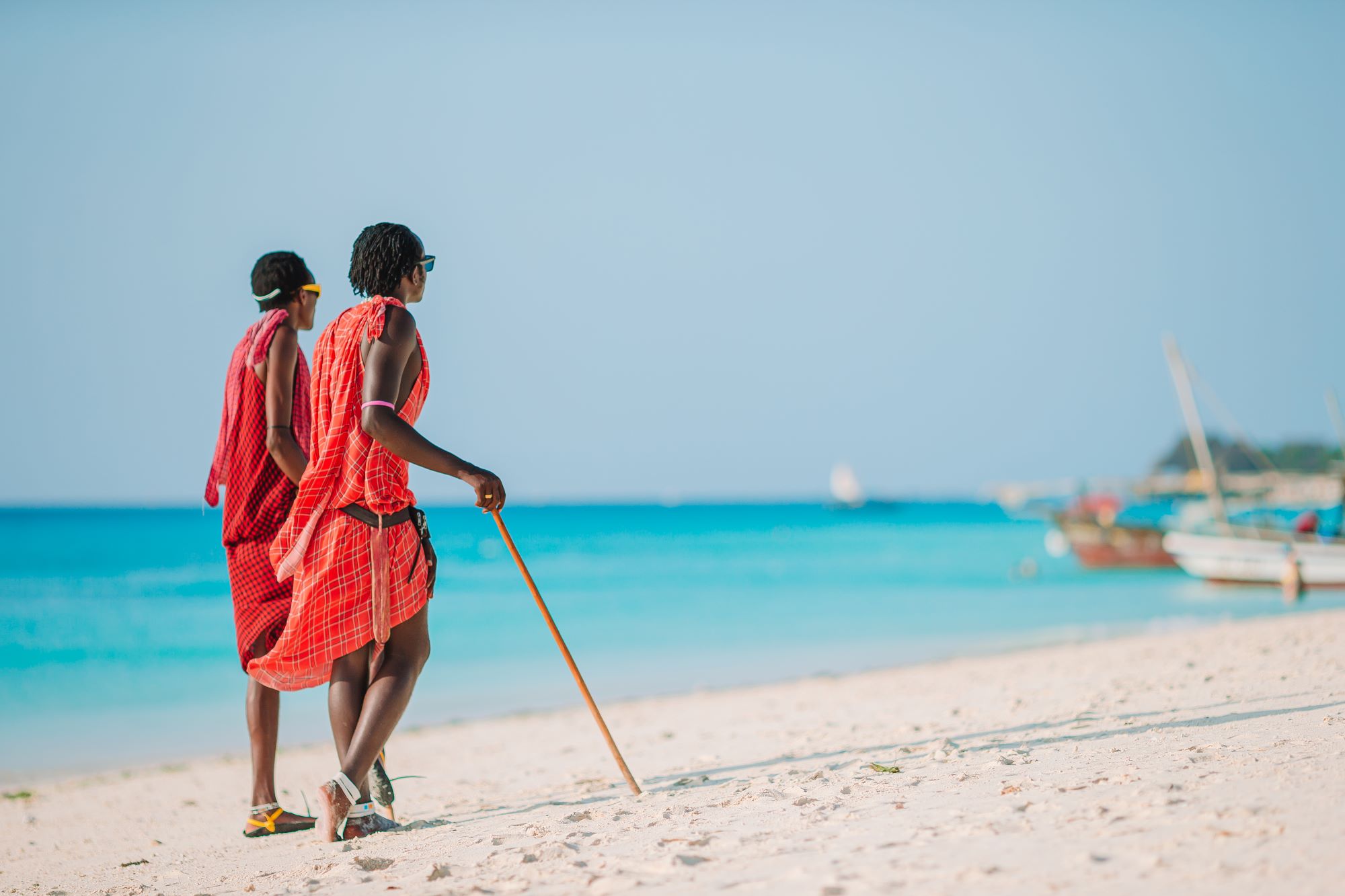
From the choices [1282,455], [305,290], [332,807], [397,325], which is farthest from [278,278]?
[1282,455]

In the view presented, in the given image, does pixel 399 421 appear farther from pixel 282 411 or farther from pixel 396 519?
pixel 282 411

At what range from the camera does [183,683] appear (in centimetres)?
1099

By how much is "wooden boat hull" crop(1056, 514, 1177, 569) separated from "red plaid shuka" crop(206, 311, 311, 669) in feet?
79.8

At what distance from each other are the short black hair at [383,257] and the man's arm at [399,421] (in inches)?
6.5

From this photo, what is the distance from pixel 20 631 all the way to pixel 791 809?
17.2 m

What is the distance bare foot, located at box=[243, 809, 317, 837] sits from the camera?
3.48m

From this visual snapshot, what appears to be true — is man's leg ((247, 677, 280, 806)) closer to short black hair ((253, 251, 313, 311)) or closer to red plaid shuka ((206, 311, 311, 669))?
red plaid shuka ((206, 311, 311, 669))

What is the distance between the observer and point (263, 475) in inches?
138

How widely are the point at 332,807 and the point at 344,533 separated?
774mm

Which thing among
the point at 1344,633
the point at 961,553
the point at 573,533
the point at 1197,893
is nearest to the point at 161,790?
the point at 1197,893

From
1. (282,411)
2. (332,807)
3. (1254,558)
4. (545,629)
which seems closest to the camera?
(332,807)

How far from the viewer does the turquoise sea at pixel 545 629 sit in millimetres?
9117

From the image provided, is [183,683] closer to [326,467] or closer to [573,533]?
[326,467]

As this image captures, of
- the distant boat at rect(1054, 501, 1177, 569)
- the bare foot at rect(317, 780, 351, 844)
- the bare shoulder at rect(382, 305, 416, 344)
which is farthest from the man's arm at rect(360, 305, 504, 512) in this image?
the distant boat at rect(1054, 501, 1177, 569)
